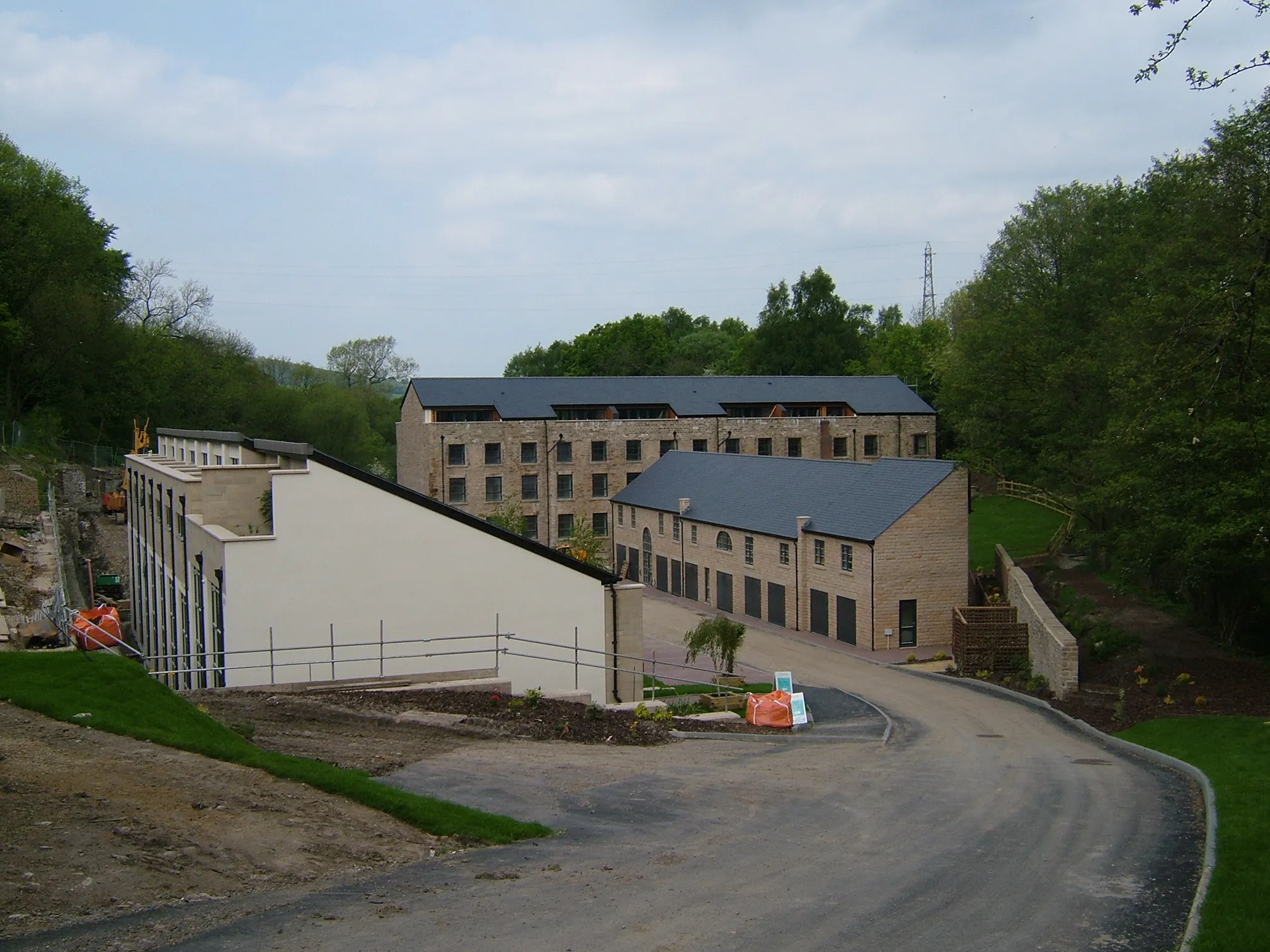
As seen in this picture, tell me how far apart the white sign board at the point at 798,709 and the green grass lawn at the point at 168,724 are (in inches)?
499

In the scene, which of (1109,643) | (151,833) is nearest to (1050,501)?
(1109,643)

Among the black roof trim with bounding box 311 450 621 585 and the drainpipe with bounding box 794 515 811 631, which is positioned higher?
the black roof trim with bounding box 311 450 621 585

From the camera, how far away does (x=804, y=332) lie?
10319cm

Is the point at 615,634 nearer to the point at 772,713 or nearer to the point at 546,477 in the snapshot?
the point at 772,713

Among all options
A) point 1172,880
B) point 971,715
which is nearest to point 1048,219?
point 971,715

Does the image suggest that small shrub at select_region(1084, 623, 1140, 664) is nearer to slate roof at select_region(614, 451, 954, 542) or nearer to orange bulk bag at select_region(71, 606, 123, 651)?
slate roof at select_region(614, 451, 954, 542)

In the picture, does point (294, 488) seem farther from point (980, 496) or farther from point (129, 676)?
point (980, 496)

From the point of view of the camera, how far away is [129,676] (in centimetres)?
1722

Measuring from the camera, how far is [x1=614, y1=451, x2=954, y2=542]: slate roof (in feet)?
134

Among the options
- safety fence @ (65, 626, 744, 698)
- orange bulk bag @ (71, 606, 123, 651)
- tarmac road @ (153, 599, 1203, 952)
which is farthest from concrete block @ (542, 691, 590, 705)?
orange bulk bag @ (71, 606, 123, 651)

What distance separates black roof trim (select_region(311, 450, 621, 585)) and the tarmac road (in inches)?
239

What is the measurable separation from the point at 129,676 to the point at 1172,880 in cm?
1462

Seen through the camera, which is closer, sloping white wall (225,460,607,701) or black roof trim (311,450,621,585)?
sloping white wall (225,460,607,701)

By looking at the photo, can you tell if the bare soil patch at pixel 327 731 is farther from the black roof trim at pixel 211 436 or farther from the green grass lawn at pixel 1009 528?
the green grass lawn at pixel 1009 528
